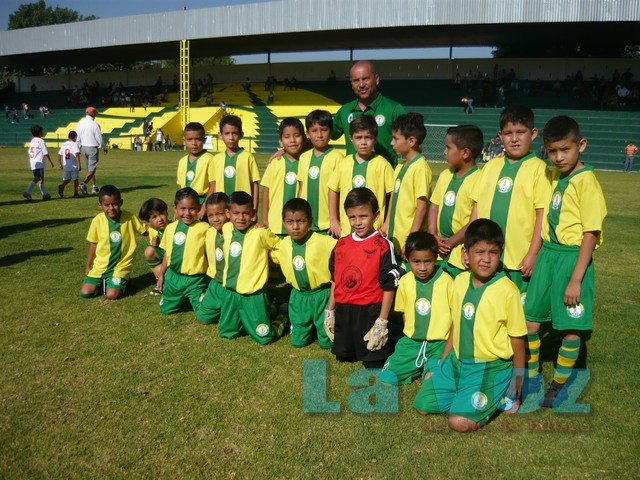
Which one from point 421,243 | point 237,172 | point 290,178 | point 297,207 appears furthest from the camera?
point 237,172

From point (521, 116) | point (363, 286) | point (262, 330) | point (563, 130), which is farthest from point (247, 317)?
point (563, 130)

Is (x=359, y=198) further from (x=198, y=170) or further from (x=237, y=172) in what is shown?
(x=198, y=170)

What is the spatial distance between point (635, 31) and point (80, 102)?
38249 mm

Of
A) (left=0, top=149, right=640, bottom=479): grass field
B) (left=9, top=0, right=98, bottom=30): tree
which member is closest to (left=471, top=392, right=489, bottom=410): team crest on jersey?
(left=0, top=149, right=640, bottom=479): grass field

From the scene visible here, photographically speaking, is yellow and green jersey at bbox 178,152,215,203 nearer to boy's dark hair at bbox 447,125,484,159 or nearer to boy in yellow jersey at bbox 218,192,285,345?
boy in yellow jersey at bbox 218,192,285,345

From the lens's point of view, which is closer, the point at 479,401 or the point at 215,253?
the point at 479,401

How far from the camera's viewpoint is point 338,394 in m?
3.83

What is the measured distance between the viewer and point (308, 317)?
4.75 m

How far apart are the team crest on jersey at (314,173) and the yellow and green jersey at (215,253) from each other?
1.04 m

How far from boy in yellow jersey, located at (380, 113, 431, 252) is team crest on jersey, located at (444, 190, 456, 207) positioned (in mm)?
184

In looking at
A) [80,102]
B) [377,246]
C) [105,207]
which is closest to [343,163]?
[377,246]

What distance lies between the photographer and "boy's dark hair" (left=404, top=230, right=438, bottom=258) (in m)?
3.99

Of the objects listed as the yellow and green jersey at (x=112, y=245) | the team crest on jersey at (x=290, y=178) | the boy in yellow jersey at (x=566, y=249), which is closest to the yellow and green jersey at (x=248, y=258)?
the team crest on jersey at (x=290, y=178)

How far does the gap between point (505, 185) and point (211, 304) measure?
2.85m
